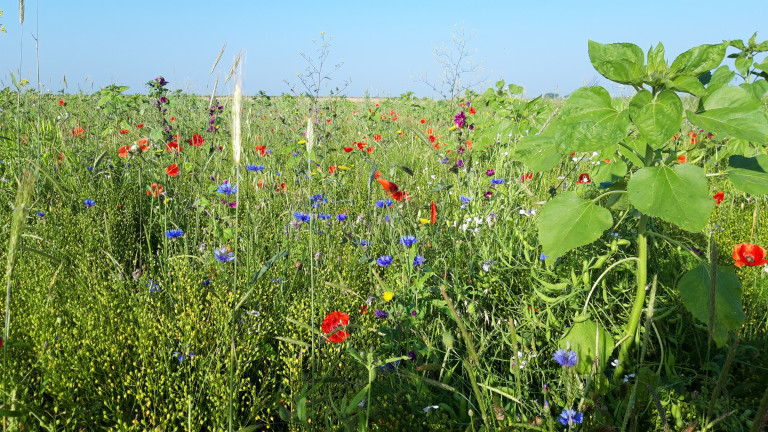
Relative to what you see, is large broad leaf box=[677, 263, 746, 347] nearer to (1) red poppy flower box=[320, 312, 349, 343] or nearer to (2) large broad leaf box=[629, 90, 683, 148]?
(2) large broad leaf box=[629, 90, 683, 148]

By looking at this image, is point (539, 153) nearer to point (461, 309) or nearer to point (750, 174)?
point (750, 174)

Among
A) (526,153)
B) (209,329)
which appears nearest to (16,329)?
(209,329)

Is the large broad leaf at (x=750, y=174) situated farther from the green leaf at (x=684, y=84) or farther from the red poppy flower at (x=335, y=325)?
the red poppy flower at (x=335, y=325)

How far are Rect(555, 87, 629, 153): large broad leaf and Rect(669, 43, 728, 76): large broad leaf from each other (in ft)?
0.55

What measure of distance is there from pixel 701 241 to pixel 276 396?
6.89 feet

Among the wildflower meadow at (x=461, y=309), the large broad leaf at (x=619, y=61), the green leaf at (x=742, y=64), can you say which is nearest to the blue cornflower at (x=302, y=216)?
the wildflower meadow at (x=461, y=309)

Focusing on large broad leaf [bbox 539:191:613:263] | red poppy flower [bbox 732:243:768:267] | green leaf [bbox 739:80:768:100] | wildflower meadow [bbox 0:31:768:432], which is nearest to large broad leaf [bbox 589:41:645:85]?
wildflower meadow [bbox 0:31:768:432]

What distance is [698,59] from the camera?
1114 mm

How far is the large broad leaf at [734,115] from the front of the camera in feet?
3.34

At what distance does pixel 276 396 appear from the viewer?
1354 mm

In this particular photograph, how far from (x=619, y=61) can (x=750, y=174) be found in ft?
1.44

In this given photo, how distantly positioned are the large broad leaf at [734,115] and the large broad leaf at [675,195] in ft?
0.36

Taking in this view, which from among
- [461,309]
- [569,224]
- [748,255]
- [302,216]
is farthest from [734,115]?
[302,216]

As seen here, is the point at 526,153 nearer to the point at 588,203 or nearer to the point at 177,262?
the point at 588,203
